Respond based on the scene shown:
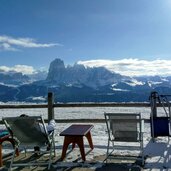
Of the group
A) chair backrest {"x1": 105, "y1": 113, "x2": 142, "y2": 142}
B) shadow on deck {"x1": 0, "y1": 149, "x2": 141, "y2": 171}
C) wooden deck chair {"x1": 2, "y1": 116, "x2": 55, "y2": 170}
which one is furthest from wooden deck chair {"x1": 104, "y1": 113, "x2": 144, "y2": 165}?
wooden deck chair {"x1": 2, "y1": 116, "x2": 55, "y2": 170}

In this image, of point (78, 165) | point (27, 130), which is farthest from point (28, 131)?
point (78, 165)

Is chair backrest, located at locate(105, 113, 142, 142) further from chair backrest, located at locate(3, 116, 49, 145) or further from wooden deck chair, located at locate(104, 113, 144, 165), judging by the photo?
chair backrest, located at locate(3, 116, 49, 145)

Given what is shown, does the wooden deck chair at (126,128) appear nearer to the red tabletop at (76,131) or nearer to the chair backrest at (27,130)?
the red tabletop at (76,131)

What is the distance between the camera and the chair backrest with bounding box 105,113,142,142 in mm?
6609

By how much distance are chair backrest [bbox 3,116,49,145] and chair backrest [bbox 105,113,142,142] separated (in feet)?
4.35

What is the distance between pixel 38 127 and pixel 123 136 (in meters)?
1.78

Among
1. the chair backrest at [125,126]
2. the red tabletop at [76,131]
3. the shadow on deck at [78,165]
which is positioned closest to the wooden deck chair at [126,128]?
the chair backrest at [125,126]

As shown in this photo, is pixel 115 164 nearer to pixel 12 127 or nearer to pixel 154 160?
pixel 154 160

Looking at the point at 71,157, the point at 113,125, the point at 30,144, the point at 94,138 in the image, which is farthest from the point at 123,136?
the point at 94,138

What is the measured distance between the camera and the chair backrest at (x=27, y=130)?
20.3 ft

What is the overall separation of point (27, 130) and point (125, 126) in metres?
1.95

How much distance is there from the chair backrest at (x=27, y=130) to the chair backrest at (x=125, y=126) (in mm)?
1327

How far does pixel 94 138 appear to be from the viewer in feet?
31.5

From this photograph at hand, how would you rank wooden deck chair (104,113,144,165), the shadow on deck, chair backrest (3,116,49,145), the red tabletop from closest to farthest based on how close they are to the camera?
chair backrest (3,116,49,145) < the shadow on deck < wooden deck chair (104,113,144,165) < the red tabletop
